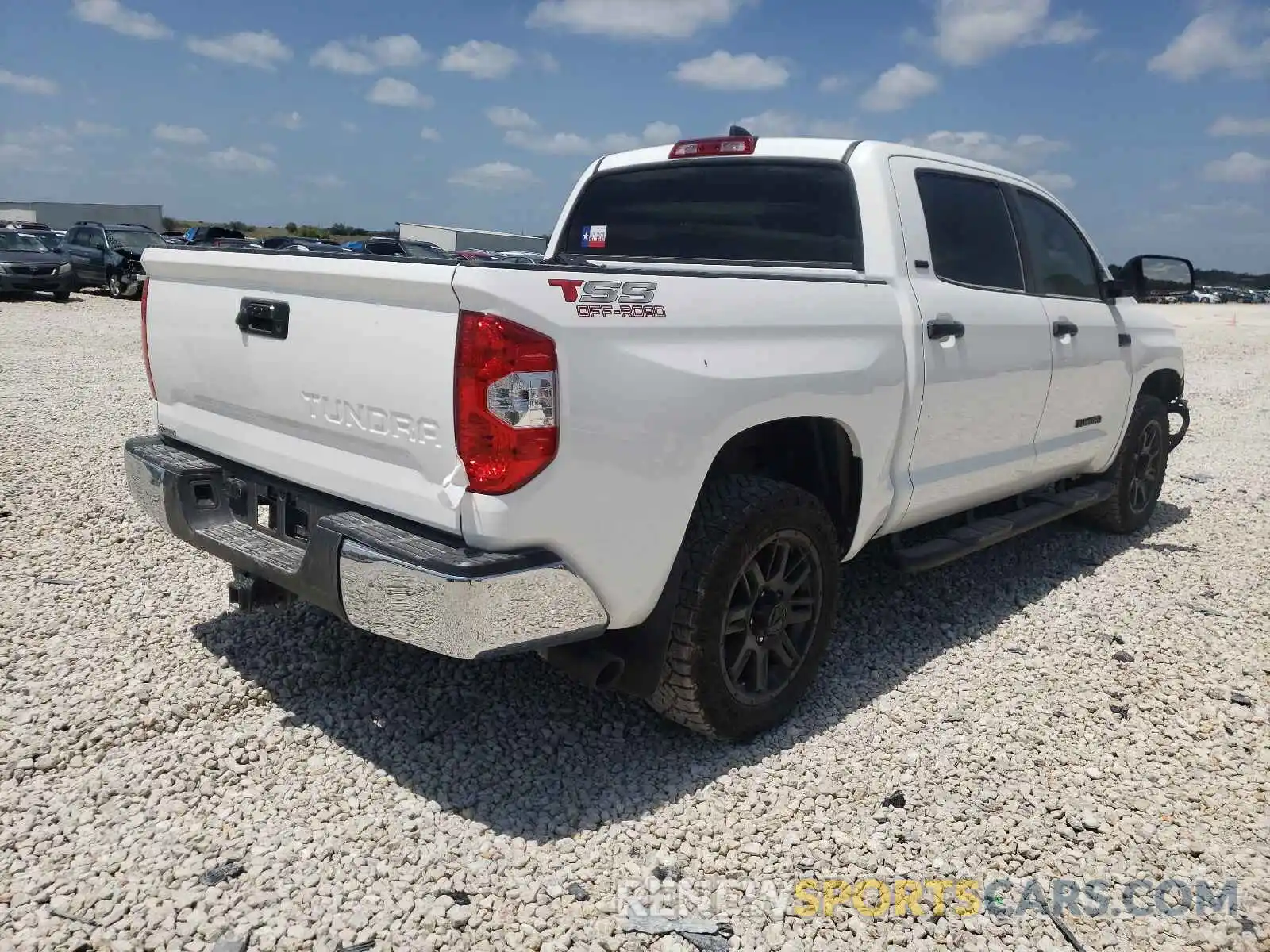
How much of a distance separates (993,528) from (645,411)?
2.52 metres

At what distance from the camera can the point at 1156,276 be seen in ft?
18.1

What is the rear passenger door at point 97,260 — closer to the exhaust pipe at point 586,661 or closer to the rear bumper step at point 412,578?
the rear bumper step at point 412,578

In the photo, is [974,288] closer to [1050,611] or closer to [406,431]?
[1050,611]

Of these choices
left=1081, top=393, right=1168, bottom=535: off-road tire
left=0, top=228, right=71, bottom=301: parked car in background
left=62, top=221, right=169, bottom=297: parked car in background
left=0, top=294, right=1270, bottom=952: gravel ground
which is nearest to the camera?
left=0, top=294, right=1270, bottom=952: gravel ground

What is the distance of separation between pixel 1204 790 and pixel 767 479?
177cm

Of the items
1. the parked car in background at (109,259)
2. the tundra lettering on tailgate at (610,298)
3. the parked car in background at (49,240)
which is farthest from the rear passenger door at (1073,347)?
the parked car in background at (49,240)

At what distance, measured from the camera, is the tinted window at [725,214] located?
3.93 m

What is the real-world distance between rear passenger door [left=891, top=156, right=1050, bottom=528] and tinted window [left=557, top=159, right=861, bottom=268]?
0.90 feet

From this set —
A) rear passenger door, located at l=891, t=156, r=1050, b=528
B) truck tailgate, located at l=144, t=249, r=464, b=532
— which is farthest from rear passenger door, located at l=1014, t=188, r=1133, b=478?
truck tailgate, located at l=144, t=249, r=464, b=532

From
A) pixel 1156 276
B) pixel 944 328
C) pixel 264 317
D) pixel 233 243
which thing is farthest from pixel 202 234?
pixel 1156 276

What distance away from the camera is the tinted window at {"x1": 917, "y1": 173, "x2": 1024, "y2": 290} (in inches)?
159

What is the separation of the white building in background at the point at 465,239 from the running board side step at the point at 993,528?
2346cm

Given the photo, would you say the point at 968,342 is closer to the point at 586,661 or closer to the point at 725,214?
the point at 725,214

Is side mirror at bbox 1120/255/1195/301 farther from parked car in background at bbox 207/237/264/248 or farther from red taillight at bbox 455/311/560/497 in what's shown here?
parked car in background at bbox 207/237/264/248
